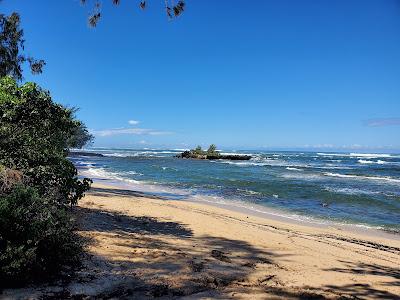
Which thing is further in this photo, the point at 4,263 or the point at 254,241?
the point at 254,241

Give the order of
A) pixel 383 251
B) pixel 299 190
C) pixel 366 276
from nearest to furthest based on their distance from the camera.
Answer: pixel 366 276, pixel 383 251, pixel 299 190

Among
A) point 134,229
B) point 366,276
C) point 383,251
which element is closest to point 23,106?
point 134,229

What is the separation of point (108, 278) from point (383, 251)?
7.33m

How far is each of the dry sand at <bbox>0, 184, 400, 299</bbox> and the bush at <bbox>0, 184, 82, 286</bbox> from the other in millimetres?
266

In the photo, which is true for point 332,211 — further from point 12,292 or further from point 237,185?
point 12,292

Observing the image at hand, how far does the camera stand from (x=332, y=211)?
1617 centimetres

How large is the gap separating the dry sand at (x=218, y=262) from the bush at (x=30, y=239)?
0.27m

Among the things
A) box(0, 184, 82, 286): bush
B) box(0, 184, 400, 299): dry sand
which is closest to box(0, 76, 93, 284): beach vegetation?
box(0, 184, 82, 286): bush

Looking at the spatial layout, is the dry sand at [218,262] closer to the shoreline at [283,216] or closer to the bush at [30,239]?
the bush at [30,239]

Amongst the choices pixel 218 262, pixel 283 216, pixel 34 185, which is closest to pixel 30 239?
pixel 34 185

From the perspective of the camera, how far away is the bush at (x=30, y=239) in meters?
4.37

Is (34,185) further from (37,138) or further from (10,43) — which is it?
(10,43)

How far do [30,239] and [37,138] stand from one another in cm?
320

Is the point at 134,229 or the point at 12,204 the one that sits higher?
the point at 12,204
